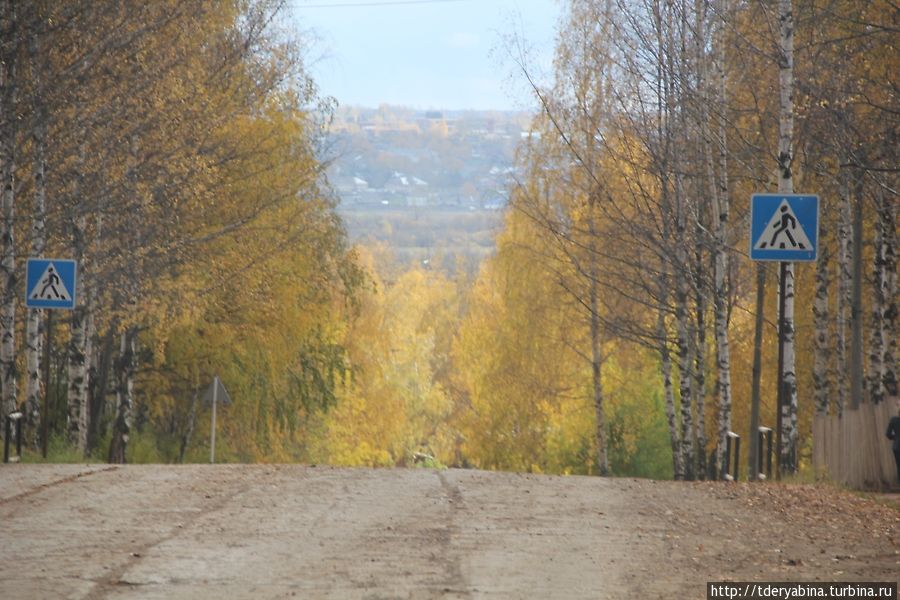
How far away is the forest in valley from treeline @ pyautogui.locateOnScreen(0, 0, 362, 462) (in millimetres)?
73

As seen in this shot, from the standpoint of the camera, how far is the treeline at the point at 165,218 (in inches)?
868

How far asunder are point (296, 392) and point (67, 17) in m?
12.5

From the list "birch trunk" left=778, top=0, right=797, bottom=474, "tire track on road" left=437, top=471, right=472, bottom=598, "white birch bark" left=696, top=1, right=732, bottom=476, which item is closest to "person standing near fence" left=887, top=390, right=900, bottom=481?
"birch trunk" left=778, top=0, right=797, bottom=474

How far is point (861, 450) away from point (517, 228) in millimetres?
23109

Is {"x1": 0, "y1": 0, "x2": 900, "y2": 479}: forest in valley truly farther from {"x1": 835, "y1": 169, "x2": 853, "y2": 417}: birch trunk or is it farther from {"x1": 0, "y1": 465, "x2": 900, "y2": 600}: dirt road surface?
{"x1": 0, "y1": 465, "x2": 900, "y2": 600}: dirt road surface

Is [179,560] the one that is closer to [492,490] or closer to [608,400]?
[492,490]

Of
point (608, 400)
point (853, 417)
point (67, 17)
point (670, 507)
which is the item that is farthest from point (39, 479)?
point (608, 400)

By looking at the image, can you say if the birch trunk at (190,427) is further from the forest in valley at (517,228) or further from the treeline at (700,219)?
the treeline at (700,219)

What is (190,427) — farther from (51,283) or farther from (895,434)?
(895,434)

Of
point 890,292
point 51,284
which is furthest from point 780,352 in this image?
point 51,284

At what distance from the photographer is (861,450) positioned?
685 inches

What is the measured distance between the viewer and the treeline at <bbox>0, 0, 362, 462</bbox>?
22047 millimetres

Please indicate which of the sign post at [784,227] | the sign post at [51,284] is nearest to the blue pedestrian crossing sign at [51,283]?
the sign post at [51,284]

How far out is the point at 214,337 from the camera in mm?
28609
